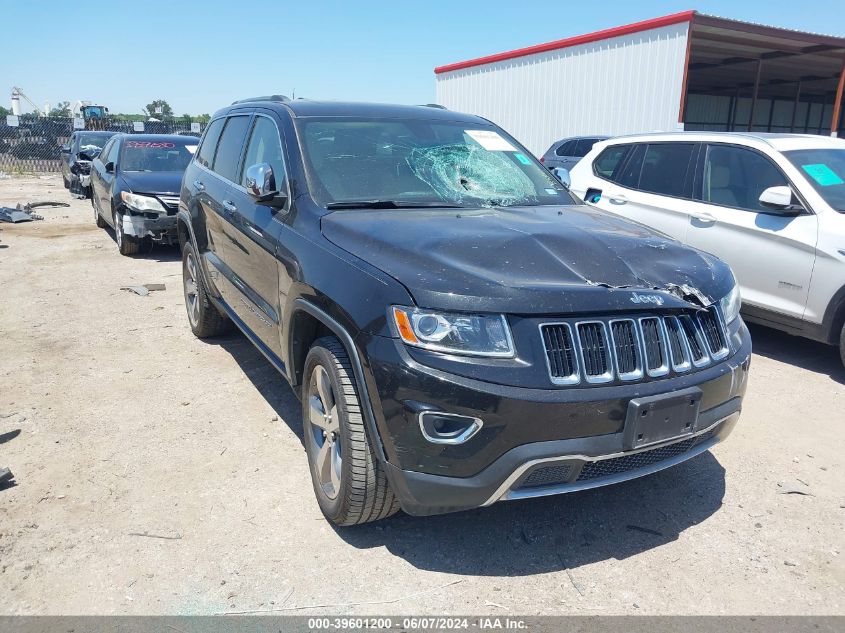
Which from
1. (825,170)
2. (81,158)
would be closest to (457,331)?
(825,170)

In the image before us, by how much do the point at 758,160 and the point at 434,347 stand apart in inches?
175

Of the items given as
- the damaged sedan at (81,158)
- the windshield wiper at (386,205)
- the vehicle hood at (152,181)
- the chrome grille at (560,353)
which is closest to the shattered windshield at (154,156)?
the vehicle hood at (152,181)

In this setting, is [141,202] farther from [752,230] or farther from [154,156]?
[752,230]

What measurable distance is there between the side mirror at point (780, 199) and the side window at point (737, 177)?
220 mm

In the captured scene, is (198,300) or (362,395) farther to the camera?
(198,300)

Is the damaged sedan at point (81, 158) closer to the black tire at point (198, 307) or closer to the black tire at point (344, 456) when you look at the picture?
the black tire at point (198, 307)

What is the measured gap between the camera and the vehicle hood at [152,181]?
9281mm

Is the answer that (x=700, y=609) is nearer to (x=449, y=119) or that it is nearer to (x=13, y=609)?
(x=13, y=609)

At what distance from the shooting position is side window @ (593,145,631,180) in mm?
6943

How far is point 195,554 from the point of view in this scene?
2861 millimetres

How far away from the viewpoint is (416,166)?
12.3ft

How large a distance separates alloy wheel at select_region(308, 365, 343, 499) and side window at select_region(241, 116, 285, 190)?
1.17 meters

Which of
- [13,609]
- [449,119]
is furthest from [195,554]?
→ [449,119]

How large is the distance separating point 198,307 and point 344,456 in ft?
11.0
